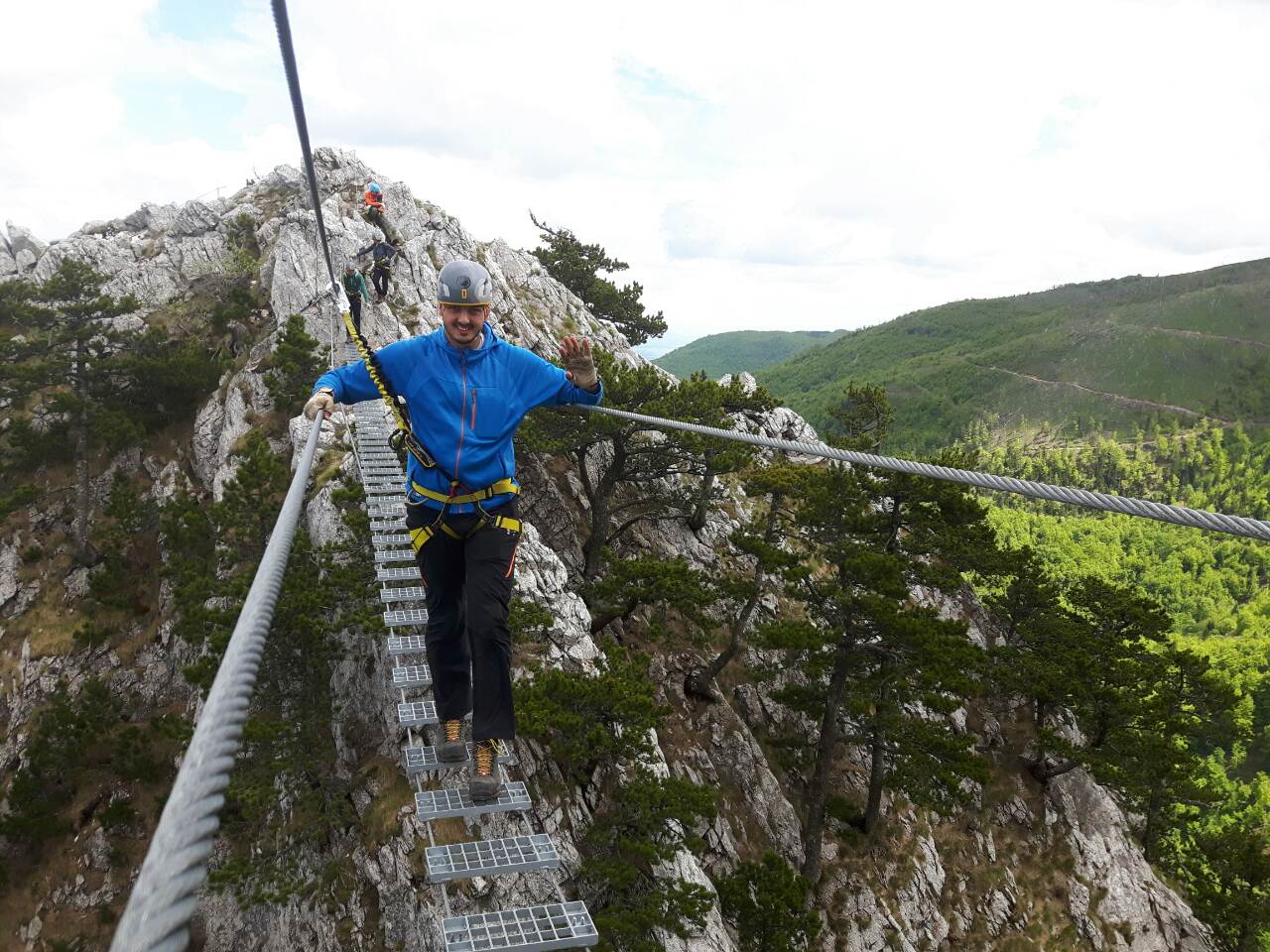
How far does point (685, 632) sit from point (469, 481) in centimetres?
2060

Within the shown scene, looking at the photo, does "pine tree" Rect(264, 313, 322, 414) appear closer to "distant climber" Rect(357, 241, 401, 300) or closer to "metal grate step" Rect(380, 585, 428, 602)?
"distant climber" Rect(357, 241, 401, 300)

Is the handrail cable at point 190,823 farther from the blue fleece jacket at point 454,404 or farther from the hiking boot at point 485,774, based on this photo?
the hiking boot at point 485,774

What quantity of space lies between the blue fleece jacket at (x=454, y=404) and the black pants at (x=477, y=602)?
0.77 ft

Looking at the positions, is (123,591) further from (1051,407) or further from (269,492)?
(1051,407)

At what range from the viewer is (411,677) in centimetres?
715

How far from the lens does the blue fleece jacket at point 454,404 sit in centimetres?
470

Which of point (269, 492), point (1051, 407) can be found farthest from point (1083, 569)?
point (269, 492)

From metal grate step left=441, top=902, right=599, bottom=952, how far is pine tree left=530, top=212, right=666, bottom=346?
39182mm

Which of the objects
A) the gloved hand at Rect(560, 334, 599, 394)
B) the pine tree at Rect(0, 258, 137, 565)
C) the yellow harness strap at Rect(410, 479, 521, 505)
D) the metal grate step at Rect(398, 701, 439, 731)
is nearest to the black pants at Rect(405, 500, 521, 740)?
the yellow harness strap at Rect(410, 479, 521, 505)

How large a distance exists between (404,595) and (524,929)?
153 inches

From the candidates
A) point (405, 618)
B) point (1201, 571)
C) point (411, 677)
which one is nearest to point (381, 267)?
point (405, 618)

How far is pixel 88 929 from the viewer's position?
63.5 ft

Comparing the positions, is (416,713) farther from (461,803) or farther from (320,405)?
(320,405)

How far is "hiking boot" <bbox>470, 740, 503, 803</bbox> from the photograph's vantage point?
5105 mm
